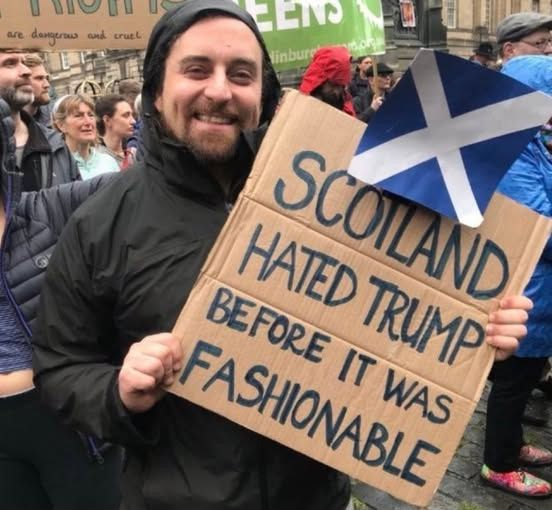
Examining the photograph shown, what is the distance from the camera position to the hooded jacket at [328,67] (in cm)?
429

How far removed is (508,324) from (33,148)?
2.33m

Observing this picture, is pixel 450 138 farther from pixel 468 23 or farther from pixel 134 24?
pixel 468 23

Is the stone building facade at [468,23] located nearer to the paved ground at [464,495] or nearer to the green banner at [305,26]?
the green banner at [305,26]

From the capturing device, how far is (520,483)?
314cm

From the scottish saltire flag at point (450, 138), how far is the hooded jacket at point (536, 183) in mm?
1443

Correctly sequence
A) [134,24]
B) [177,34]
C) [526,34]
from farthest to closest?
[526,34], [134,24], [177,34]

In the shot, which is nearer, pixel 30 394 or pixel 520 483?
pixel 30 394

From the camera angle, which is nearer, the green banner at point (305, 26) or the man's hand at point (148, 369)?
the man's hand at point (148, 369)

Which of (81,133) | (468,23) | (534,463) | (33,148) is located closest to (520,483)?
(534,463)

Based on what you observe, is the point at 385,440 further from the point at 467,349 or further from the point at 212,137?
the point at 212,137

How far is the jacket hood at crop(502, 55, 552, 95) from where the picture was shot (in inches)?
109

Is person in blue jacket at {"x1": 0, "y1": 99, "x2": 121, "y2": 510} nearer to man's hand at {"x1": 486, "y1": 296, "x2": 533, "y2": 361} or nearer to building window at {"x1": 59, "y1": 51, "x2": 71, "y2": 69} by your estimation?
man's hand at {"x1": 486, "y1": 296, "x2": 533, "y2": 361}

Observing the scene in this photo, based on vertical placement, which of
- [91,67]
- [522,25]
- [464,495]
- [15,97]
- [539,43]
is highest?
[522,25]

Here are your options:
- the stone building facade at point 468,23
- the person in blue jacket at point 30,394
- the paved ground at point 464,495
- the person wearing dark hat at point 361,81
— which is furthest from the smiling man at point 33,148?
the stone building facade at point 468,23
